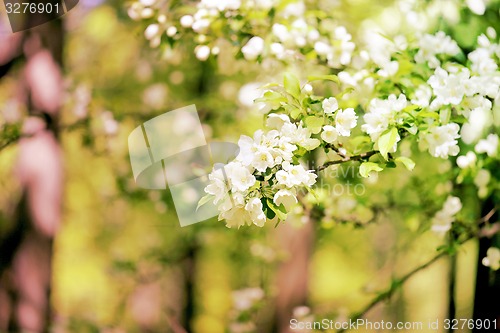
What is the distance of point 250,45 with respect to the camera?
2846 mm

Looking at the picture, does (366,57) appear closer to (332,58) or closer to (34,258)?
(332,58)

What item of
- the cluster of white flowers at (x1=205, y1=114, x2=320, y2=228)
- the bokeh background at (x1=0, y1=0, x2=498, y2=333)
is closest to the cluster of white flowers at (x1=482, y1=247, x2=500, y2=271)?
the bokeh background at (x1=0, y1=0, x2=498, y2=333)

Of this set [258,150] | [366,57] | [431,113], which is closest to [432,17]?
[366,57]

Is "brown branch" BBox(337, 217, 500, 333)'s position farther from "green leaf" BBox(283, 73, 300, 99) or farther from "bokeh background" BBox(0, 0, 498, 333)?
"green leaf" BBox(283, 73, 300, 99)

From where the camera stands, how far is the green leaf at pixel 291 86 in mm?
1900

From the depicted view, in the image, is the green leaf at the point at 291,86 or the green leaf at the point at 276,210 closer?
the green leaf at the point at 276,210

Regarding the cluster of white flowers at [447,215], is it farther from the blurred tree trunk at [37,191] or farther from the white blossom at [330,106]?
the blurred tree trunk at [37,191]

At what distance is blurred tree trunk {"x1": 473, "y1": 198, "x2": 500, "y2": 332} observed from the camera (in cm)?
343

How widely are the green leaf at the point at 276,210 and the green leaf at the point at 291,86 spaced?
364mm

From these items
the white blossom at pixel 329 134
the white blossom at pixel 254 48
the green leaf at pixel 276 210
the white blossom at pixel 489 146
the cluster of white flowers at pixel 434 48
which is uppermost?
the white blossom at pixel 329 134

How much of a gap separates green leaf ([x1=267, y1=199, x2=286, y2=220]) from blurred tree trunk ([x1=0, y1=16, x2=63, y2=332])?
367 centimetres

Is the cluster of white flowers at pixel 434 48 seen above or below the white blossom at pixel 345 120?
below

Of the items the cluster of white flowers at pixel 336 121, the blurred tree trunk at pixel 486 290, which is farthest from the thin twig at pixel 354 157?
the blurred tree trunk at pixel 486 290

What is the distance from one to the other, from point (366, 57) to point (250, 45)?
21.4 inches
